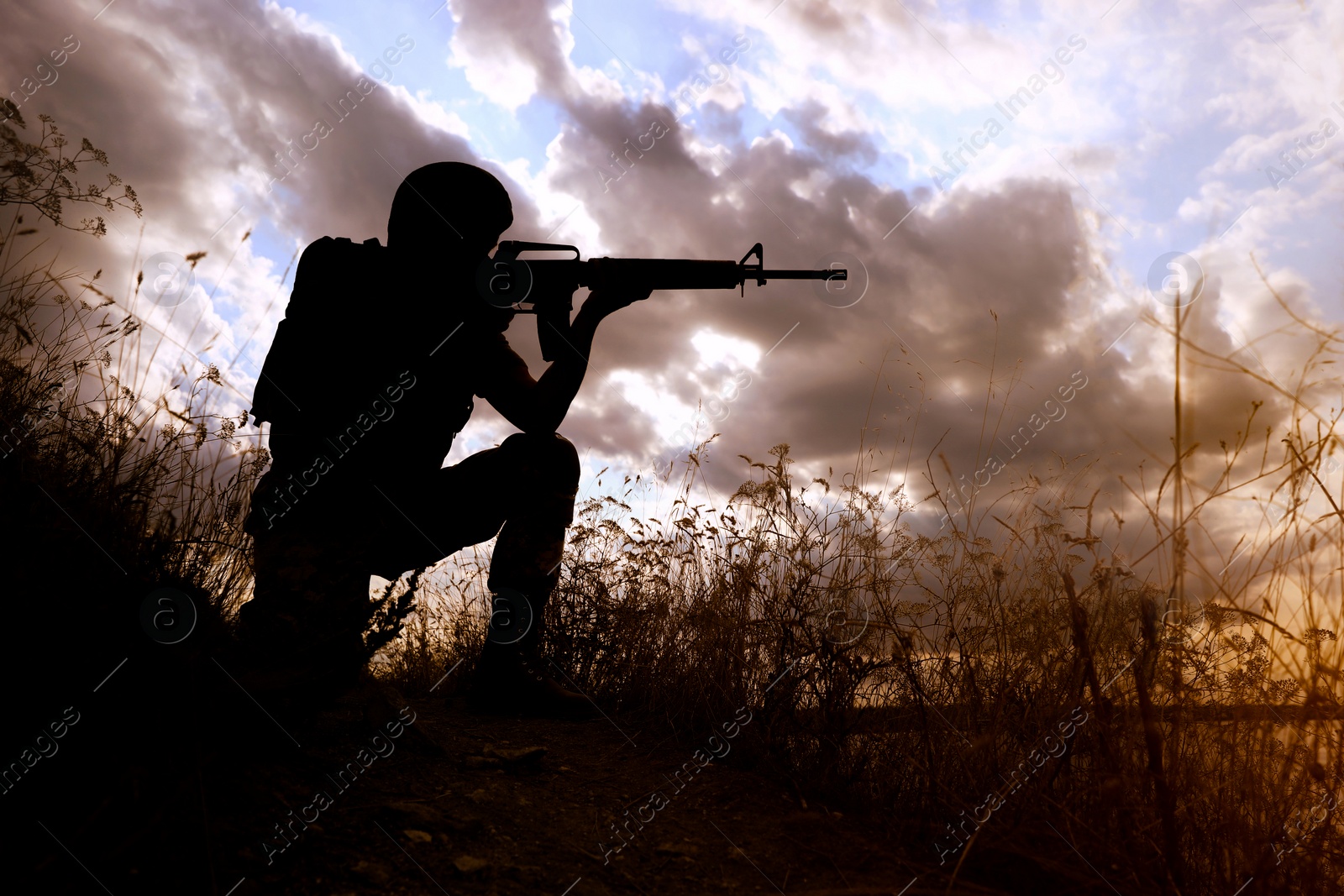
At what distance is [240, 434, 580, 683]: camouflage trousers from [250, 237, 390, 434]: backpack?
1.01 feet

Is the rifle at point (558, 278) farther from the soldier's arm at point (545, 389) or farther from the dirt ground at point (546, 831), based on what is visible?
the dirt ground at point (546, 831)

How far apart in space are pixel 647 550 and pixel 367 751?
177 centimetres

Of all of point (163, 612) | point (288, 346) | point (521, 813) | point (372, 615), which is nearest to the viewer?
point (163, 612)

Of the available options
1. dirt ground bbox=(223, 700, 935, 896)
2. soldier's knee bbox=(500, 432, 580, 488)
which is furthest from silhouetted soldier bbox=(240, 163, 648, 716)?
dirt ground bbox=(223, 700, 935, 896)

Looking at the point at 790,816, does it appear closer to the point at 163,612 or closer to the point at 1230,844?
the point at 1230,844

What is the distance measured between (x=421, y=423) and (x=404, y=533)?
1.77 ft

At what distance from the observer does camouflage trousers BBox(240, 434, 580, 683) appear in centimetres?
260

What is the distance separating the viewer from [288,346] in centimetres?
302

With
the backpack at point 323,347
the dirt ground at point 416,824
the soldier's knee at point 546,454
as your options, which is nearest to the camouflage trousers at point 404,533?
the soldier's knee at point 546,454

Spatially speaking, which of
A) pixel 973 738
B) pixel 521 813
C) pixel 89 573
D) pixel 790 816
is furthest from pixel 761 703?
pixel 89 573

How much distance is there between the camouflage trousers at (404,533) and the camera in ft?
8.54

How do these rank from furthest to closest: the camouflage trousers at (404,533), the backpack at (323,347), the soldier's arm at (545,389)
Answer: the soldier's arm at (545,389) → the backpack at (323,347) → the camouflage trousers at (404,533)

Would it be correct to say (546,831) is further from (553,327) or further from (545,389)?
(553,327)

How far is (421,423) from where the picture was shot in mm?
3320
